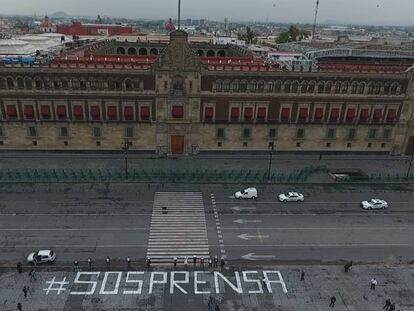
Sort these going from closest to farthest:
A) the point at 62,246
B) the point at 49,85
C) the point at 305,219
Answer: the point at 62,246, the point at 305,219, the point at 49,85

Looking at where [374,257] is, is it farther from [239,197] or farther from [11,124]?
[11,124]

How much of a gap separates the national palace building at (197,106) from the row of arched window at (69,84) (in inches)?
5.9

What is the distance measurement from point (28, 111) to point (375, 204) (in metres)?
52.5

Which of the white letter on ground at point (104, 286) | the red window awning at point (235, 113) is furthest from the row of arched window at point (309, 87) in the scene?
the white letter on ground at point (104, 286)

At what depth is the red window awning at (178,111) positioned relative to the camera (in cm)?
6209

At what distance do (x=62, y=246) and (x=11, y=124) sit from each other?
3052 cm

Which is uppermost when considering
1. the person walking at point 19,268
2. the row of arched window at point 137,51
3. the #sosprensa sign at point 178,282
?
the row of arched window at point 137,51

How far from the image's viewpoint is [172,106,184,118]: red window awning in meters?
62.1

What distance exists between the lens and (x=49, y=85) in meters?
59.4

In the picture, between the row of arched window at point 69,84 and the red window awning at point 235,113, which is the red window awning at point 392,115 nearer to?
the red window awning at point 235,113

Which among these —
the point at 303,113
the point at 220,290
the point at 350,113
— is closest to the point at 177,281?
the point at 220,290

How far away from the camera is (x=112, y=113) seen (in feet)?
203

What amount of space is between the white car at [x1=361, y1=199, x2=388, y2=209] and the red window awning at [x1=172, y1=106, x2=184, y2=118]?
3010 centimetres

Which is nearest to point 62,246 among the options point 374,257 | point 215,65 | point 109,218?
point 109,218
